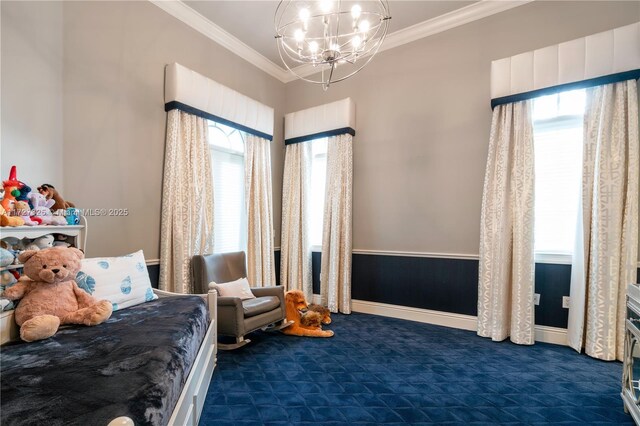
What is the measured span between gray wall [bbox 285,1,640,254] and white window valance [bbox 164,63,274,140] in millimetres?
1149

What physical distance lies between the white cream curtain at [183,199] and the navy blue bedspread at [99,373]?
1.23 metres

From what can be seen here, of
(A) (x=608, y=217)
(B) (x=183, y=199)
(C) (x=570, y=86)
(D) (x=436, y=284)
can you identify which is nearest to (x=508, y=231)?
(A) (x=608, y=217)

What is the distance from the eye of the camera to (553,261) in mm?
2891

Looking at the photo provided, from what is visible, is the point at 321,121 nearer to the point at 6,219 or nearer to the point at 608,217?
the point at 608,217

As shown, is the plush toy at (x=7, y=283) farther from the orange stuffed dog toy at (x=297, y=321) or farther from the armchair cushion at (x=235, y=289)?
the orange stuffed dog toy at (x=297, y=321)

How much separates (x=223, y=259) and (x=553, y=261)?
10.8 ft

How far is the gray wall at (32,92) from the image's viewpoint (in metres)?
1.97

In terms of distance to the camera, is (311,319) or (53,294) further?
(311,319)

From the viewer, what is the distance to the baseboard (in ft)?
9.45

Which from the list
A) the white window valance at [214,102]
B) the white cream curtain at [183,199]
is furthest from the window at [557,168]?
the white cream curtain at [183,199]

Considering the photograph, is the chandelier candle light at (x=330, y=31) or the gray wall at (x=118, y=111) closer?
the chandelier candle light at (x=330, y=31)

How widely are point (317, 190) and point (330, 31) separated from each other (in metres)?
2.37

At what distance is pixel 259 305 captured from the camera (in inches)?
112

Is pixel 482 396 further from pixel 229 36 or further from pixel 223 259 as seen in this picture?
pixel 229 36
